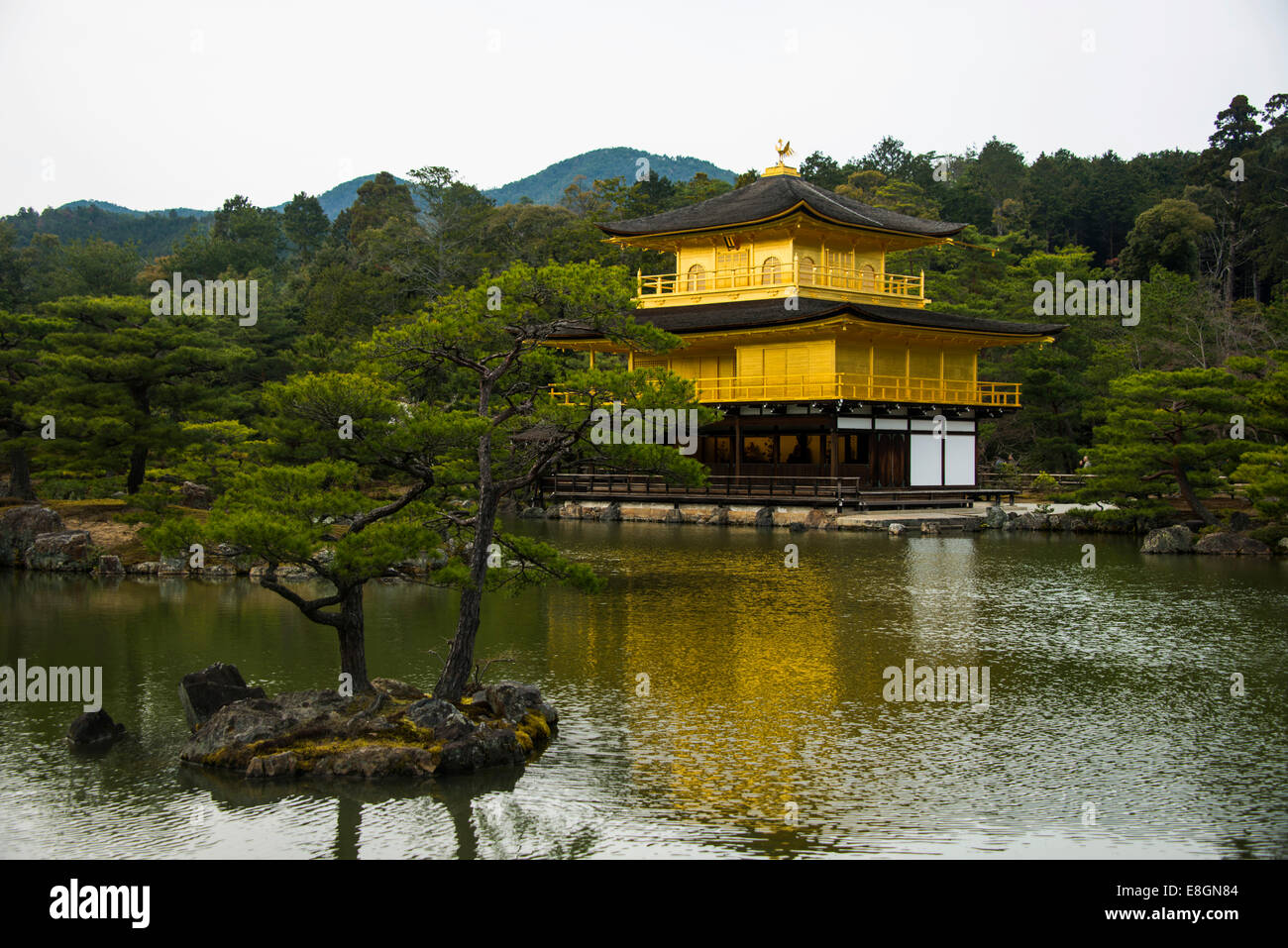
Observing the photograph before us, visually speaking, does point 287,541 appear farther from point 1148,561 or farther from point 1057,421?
point 1057,421

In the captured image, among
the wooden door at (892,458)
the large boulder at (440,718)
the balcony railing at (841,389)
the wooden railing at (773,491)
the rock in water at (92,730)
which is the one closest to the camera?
the large boulder at (440,718)

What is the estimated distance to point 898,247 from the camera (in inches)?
1855

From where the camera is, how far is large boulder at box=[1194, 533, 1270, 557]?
2922cm

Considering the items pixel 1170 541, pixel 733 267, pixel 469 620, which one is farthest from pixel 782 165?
pixel 469 620

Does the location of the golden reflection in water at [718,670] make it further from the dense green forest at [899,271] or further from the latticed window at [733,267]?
the latticed window at [733,267]

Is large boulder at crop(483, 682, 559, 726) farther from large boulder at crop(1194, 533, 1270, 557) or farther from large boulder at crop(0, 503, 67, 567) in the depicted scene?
large boulder at crop(1194, 533, 1270, 557)

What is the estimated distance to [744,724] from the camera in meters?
13.1

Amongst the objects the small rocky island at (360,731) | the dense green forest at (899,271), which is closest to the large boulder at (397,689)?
the small rocky island at (360,731)

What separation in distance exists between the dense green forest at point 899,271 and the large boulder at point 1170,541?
2243mm

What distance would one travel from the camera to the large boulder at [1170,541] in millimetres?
30156

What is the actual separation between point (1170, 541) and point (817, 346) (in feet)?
48.4

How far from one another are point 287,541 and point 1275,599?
1889 centimetres

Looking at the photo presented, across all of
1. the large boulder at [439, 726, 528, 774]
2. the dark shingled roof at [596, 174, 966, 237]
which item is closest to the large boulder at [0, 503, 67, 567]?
the large boulder at [439, 726, 528, 774]
